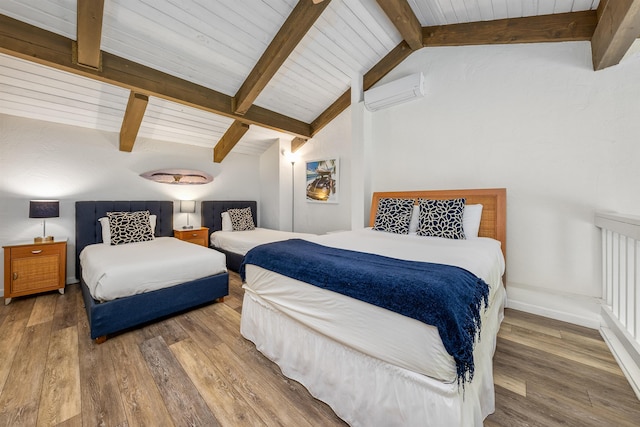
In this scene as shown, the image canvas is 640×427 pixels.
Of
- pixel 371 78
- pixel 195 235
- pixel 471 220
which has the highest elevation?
pixel 371 78

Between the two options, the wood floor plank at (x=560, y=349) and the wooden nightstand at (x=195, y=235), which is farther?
the wooden nightstand at (x=195, y=235)

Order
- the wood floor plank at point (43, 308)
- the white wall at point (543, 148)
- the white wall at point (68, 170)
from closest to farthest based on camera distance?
the white wall at point (543, 148) → the wood floor plank at point (43, 308) → the white wall at point (68, 170)

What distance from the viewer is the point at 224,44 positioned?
9.14ft

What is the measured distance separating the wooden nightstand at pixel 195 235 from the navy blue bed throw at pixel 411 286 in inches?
119

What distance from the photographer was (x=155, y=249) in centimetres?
287

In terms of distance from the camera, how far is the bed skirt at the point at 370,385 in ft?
3.45

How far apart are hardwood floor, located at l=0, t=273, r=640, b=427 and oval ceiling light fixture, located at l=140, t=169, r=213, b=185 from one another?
7.79 feet

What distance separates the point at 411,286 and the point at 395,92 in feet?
9.99

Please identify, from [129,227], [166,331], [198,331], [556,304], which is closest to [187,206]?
[129,227]

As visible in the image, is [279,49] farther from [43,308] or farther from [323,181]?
[43,308]

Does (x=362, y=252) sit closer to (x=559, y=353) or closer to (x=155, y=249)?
(x=559, y=353)

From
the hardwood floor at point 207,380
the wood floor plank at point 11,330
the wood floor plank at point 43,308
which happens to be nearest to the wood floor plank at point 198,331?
the hardwood floor at point 207,380

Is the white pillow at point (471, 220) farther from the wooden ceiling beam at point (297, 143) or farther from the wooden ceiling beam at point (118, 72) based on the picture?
the wooden ceiling beam at point (297, 143)

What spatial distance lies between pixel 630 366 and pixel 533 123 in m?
2.14
